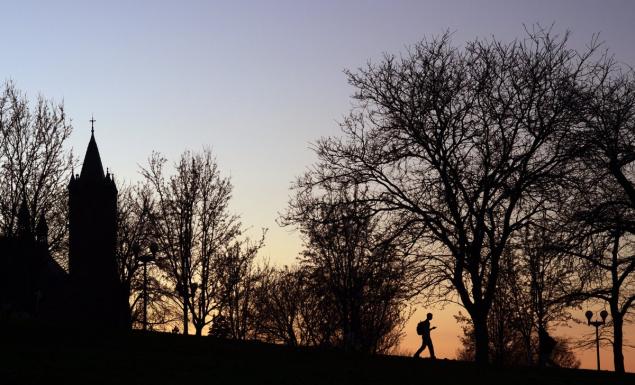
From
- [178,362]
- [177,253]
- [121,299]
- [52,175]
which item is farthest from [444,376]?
[121,299]

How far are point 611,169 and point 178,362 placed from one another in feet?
61.1

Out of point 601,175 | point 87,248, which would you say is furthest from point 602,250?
point 87,248

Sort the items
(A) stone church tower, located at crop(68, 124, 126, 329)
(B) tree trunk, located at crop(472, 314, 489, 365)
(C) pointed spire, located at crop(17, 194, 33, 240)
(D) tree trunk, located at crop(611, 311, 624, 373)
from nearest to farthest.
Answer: (B) tree trunk, located at crop(472, 314, 489, 365) < (D) tree trunk, located at crop(611, 311, 624, 373) < (C) pointed spire, located at crop(17, 194, 33, 240) < (A) stone church tower, located at crop(68, 124, 126, 329)

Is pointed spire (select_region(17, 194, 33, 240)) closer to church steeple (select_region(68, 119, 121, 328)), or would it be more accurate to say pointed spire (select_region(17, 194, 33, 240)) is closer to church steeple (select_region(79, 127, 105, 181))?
church steeple (select_region(68, 119, 121, 328))

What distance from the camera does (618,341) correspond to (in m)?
41.3

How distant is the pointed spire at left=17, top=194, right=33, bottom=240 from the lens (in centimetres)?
4588

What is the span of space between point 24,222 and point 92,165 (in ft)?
223

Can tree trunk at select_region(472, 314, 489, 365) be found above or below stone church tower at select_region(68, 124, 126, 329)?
below

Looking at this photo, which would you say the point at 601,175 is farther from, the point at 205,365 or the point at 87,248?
the point at 87,248

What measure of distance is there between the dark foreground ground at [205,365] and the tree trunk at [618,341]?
789cm

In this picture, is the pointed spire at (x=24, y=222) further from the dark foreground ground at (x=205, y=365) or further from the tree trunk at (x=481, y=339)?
the tree trunk at (x=481, y=339)

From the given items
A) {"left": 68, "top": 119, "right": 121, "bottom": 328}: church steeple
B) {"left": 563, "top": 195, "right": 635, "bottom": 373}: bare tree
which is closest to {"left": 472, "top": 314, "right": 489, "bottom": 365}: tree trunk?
{"left": 563, "top": 195, "right": 635, "bottom": 373}: bare tree

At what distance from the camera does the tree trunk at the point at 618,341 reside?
1596 inches

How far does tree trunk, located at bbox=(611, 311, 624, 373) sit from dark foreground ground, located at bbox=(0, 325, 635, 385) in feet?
25.9
